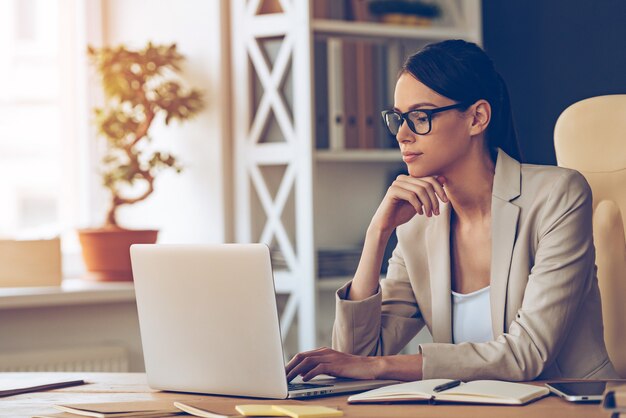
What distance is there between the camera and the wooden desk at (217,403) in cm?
139

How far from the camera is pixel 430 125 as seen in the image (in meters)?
2.01

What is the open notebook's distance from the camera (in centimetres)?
145

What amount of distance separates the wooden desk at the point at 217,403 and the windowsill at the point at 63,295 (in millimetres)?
1154

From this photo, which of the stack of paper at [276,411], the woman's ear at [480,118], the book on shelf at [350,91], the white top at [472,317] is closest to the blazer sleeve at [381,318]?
the white top at [472,317]

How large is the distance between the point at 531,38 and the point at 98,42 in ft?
5.30

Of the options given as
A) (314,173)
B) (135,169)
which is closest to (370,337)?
(314,173)

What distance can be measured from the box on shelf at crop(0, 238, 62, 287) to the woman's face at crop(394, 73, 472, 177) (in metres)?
1.56

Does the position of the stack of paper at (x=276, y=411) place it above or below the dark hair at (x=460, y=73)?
below

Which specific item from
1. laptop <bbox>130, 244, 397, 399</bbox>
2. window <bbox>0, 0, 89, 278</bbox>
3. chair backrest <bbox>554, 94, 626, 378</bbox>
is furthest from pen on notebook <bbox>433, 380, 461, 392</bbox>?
window <bbox>0, 0, 89, 278</bbox>

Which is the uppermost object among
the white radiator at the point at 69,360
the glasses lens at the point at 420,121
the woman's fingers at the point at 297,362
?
the glasses lens at the point at 420,121

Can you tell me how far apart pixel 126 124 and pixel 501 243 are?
1753mm

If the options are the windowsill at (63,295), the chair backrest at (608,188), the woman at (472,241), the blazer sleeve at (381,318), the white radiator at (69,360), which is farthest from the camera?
the white radiator at (69,360)

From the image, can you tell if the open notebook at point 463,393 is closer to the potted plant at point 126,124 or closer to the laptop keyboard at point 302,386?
the laptop keyboard at point 302,386

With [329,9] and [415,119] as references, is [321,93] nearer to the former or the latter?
[329,9]
